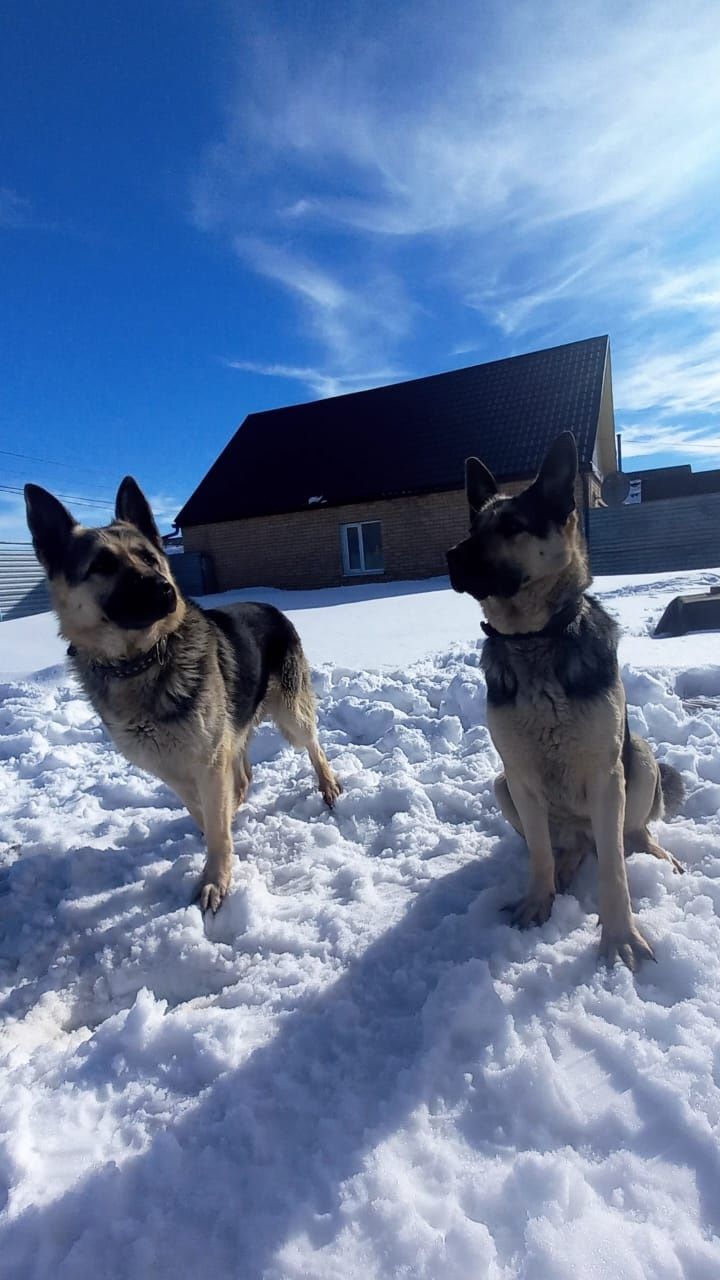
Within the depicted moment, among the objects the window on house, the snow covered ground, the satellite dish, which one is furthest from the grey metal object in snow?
the satellite dish

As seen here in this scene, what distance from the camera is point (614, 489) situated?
23.1m

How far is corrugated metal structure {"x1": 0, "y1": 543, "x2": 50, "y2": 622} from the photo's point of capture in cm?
1942

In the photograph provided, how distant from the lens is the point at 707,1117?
1.43 meters

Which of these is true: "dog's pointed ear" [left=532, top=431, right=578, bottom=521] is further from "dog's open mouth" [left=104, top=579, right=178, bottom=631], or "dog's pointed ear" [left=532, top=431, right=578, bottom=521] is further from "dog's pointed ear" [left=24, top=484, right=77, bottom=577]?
"dog's pointed ear" [left=24, top=484, right=77, bottom=577]

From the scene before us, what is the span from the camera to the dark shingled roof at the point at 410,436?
17078mm

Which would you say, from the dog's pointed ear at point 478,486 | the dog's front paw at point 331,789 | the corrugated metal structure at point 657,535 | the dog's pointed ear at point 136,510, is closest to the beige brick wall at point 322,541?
the corrugated metal structure at point 657,535

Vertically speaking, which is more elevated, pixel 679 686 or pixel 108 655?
pixel 108 655

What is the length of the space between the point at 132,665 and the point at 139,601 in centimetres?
35

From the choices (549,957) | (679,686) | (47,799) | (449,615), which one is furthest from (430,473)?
(549,957)

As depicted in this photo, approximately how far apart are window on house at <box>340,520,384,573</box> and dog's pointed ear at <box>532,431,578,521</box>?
15714 millimetres

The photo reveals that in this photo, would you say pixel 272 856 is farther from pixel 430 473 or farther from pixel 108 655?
pixel 430 473

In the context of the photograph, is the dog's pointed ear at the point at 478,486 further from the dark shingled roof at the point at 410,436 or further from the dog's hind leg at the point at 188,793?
the dark shingled roof at the point at 410,436

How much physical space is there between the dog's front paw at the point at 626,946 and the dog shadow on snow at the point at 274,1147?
74 millimetres

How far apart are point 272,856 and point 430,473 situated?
15753 millimetres
